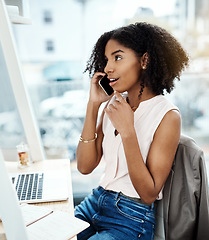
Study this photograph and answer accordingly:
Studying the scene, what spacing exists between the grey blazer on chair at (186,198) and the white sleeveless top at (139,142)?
0.25 ft

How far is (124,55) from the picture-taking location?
122cm

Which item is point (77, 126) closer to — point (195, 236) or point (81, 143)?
point (81, 143)

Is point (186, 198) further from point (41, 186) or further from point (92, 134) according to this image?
point (41, 186)

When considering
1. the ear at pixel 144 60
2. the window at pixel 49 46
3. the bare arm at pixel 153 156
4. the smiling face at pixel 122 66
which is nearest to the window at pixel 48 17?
the window at pixel 49 46

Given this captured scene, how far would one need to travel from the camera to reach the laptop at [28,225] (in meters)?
0.55

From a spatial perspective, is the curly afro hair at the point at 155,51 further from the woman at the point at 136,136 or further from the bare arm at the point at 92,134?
the bare arm at the point at 92,134

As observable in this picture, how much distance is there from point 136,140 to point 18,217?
25.5 inches

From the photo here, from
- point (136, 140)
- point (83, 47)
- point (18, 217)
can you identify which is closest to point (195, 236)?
point (136, 140)

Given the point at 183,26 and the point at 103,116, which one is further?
the point at 183,26

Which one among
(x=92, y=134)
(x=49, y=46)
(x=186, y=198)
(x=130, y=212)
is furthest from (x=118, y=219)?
(x=49, y=46)

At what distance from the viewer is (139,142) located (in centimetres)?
123

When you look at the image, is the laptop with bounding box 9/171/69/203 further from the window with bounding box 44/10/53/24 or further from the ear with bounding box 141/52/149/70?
the window with bounding box 44/10/53/24

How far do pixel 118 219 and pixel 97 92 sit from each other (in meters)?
0.60

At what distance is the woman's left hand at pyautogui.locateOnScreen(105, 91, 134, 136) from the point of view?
116cm
